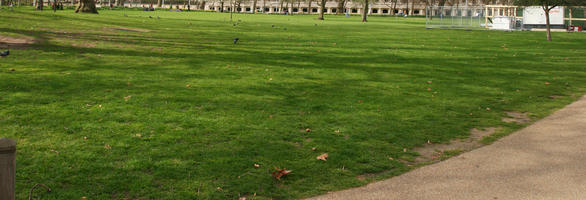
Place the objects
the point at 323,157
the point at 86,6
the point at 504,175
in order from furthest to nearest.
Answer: the point at 86,6 < the point at 323,157 < the point at 504,175

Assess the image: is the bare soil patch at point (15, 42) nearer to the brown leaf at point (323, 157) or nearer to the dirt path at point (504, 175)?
the brown leaf at point (323, 157)

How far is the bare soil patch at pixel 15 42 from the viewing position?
1780cm

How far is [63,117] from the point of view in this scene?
8.55m

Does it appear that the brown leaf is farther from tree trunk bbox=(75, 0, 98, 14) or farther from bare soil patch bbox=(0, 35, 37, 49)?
tree trunk bbox=(75, 0, 98, 14)

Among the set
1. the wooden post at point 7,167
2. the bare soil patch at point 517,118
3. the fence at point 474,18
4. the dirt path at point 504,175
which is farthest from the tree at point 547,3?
the wooden post at point 7,167

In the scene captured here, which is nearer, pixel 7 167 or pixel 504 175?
pixel 7 167

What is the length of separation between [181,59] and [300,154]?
1093 centimetres

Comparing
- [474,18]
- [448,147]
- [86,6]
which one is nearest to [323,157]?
[448,147]

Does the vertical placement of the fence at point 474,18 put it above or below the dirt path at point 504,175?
above

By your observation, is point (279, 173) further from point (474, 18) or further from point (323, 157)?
point (474, 18)

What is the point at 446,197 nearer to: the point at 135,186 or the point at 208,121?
the point at 135,186

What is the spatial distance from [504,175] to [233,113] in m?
4.90

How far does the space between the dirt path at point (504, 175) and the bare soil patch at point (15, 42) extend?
15963 mm

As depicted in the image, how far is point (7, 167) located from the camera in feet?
12.0
